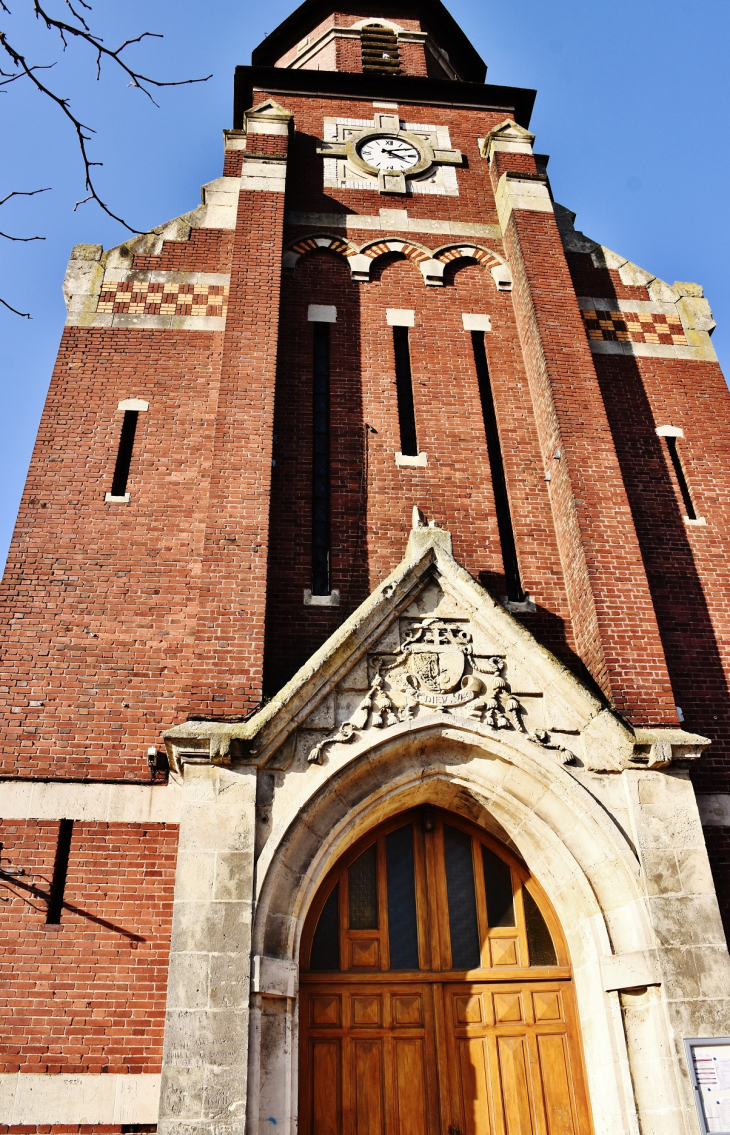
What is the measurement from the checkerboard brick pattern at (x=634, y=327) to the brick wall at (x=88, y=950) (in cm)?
805

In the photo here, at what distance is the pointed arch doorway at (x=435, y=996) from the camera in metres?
7.09

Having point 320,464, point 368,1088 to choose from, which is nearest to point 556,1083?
point 368,1088

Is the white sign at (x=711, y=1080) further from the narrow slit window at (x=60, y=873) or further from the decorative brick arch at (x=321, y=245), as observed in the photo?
the decorative brick arch at (x=321, y=245)

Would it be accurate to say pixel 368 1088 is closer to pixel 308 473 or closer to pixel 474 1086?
pixel 474 1086

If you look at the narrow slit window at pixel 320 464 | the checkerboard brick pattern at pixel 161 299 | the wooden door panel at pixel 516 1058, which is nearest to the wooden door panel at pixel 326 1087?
the wooden door panel at pixel 516 1058

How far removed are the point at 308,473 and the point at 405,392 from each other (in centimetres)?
176

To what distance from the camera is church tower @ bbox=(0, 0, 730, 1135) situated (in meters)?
6.74

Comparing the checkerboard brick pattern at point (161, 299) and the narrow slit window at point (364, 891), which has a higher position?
the checkerboard brick pattern at point (161, 299)

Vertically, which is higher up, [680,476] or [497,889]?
[680,476]

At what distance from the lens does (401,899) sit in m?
7.89

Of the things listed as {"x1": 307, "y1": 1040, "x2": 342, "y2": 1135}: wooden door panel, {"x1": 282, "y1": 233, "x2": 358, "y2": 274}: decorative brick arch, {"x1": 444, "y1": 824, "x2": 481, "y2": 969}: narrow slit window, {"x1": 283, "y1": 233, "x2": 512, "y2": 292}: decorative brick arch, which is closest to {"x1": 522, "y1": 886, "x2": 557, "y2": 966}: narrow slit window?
{"x1": 444, "y1": 824, "x2": 481, "y2": 969}: narrow slit window

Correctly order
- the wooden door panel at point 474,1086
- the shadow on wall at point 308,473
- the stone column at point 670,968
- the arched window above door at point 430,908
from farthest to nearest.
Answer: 1. the shadow on wall at point 308,473
2. the arched window above door at point 430,908
3. the wooden door panel at point 474,1086
4. the stone column at point 670,968

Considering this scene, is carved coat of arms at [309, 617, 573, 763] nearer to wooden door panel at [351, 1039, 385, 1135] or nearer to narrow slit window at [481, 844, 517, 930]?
narrow slit window at [481, 844, 517, 930]

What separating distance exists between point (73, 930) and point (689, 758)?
514cm
